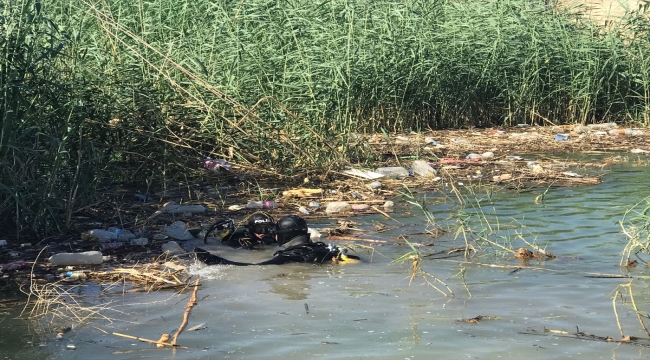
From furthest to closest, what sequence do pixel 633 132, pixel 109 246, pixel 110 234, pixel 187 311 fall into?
pixel 633 132 → pixel 110 234 → pixel 109 246 → pixel 187 311

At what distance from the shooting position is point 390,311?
4379 mm

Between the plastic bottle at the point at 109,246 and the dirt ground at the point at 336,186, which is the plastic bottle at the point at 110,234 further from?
the plastic bottle at the point at 109,246

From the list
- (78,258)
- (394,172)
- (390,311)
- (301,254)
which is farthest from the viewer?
(394,172)

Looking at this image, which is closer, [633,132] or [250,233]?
[250,233]

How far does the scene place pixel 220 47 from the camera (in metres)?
8.59

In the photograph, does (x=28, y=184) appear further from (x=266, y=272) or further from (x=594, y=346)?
(x=594, y=346)

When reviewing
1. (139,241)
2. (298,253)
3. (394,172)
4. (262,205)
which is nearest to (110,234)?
(139,241)

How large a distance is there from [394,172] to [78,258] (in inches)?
151

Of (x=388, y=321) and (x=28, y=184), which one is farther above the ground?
(x=28, y=184)

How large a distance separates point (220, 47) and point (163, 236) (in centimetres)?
309

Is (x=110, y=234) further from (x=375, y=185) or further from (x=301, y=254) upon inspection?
(x=375, y=185)

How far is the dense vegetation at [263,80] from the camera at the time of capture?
19.5 feet

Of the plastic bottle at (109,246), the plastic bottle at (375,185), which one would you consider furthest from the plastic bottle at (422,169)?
the plastic bottle at (109,246)

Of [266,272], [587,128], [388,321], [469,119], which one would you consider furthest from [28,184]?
[587,128]
